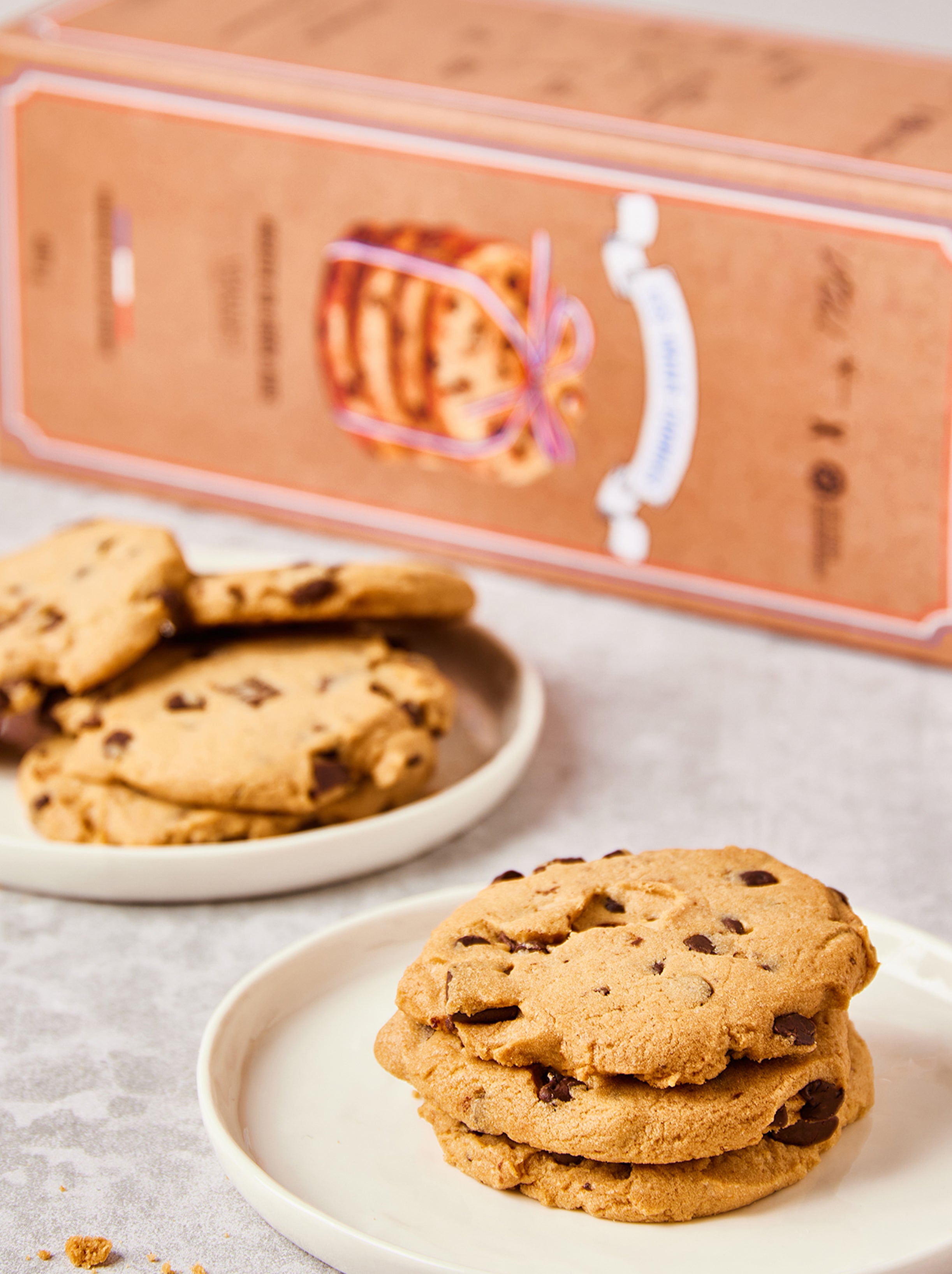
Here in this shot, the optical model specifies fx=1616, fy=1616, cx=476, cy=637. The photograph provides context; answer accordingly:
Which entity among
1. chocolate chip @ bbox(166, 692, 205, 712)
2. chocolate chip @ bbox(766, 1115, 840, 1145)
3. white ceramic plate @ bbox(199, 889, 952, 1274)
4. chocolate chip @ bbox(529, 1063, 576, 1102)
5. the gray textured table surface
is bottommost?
the gray textured table surface

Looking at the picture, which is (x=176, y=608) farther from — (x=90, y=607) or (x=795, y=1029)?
(x=795, y=1029)

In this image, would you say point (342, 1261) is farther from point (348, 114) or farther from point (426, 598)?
point (348, 114)

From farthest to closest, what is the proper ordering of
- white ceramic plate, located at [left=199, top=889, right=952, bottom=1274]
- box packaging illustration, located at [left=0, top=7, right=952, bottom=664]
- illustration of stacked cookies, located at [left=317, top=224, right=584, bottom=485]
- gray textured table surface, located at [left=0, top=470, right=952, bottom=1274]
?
illustration of stacked cookies, located at [left=317, top=224, right=584, bottom=485] < box packaging illustration, located at [left=0, top=7, right=952, bottom=664] < gray textured table surface, located at [left=0, top=470, right=952, bottom=1274] < white ceramic plate, located at [left=199, top=889, right=952, bottom=1274]

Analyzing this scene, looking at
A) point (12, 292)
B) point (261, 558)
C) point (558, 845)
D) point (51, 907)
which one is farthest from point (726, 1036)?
point (12, 292)

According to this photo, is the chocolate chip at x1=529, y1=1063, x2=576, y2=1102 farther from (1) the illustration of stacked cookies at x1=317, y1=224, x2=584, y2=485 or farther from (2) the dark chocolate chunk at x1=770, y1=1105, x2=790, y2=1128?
(1) the illustration of stacked cookies at x1=317, y1=224, x2=584, y2=485

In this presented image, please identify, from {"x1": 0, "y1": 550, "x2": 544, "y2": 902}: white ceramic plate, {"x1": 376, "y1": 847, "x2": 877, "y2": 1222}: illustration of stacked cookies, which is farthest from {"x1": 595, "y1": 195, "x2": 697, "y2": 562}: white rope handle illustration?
{"x1": 376, "y1": 847, "x2": 877, "y2": 1222}: illustration of stacked cookies

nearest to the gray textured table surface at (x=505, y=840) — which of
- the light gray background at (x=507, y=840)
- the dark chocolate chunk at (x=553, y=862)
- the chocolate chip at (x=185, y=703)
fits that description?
the light gray background at (x=507, y=840)
